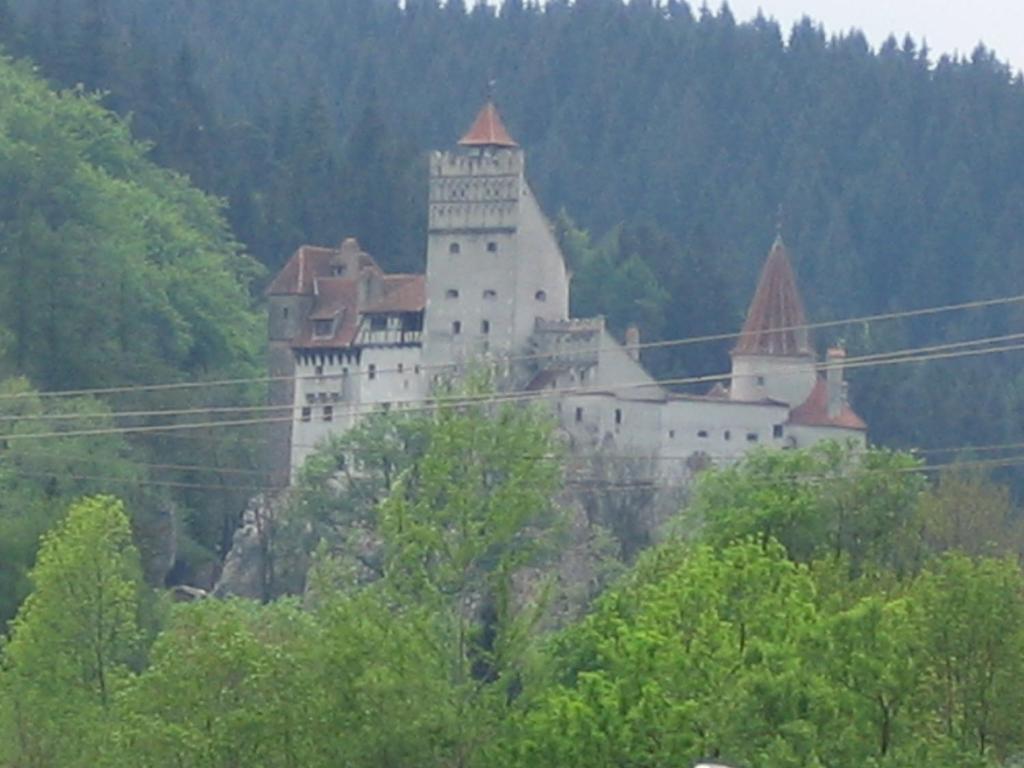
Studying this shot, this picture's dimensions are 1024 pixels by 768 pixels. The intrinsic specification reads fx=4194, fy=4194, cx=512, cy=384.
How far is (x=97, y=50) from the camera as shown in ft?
479

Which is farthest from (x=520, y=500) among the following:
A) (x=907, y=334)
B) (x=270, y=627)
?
(x=907, y=334)

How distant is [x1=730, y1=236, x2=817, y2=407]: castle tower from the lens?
11225cm

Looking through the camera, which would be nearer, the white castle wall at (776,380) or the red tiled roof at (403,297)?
the red tiled roof at (403,297)

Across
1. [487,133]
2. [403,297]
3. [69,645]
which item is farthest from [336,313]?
[69,645]

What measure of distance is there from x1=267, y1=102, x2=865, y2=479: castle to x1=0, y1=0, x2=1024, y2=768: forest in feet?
6.19

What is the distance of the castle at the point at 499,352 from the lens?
352ft

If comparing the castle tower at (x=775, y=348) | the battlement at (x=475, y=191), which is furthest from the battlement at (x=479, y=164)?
the castle tower at (x=775, y=348)

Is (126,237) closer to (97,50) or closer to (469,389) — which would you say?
(97,50)

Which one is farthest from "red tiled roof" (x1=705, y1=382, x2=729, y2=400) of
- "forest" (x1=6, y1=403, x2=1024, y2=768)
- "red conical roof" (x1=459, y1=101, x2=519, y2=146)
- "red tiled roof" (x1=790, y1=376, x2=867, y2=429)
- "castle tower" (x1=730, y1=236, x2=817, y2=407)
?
"forest" (x1=6, y1=403, x2=1024, y2=768)

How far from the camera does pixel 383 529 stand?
56031 mm

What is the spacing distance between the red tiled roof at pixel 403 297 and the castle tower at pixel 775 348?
8.73m

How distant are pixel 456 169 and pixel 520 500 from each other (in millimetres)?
58789

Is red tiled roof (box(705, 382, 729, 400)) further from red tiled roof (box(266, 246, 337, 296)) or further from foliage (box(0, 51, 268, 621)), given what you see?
foliage (box(0, 51, 268, 621))

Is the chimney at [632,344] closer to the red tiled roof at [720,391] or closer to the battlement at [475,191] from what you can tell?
the red tiled roof at [720,391]
